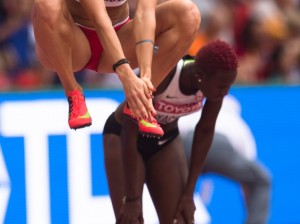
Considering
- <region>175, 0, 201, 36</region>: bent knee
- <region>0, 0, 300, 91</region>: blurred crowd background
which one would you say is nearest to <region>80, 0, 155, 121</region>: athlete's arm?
<region>175, 0, 201, 36</region>: bent knee

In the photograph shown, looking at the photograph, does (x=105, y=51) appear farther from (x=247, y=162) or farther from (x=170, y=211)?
(x=247, y=162)

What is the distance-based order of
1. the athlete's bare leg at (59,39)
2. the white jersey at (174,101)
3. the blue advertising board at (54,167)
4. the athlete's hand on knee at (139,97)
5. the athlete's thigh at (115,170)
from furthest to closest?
the blue advertising board at (54,167), the athlete's thigh at (115,170), the white jersey at (174,101), the athlete's bare leg at (59,39), the athlete's hand on knee at (139,97)

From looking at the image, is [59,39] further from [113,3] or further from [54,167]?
[54,167]

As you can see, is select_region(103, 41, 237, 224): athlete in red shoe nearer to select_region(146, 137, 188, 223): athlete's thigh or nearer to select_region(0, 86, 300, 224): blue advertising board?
select_region(146, 137, 188, 223): athlete's thigh

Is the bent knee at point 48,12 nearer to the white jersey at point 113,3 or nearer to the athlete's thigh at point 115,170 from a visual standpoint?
the white jersey at point 113,3

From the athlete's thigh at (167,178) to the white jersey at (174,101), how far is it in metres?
0.29

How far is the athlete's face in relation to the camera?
5.94 meters

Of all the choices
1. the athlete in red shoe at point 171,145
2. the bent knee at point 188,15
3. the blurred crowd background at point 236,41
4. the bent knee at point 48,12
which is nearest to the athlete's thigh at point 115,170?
the athlete in red shoe at point 171,145

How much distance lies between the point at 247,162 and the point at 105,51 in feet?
8.30

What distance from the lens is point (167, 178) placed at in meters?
6.27

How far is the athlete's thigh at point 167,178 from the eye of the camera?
20.6 ft

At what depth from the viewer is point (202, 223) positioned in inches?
327

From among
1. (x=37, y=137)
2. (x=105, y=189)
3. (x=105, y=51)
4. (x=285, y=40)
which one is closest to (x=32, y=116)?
(x=37, y=137)

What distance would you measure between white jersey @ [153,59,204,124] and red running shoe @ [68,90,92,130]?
81cm
